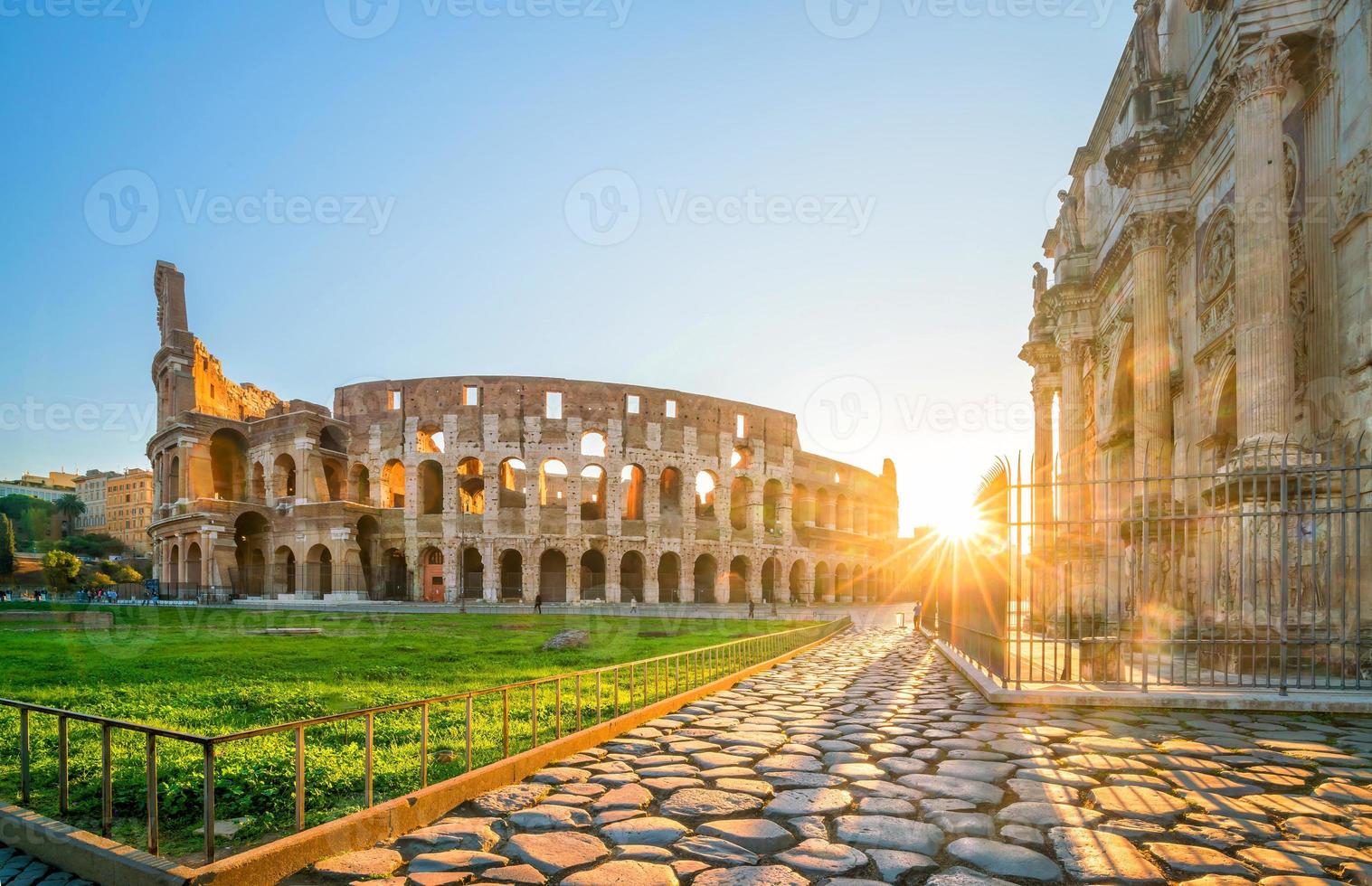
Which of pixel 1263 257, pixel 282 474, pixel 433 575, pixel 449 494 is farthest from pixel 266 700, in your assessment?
pixel 282 474

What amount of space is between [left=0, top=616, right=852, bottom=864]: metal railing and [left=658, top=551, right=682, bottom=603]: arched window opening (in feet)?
86.4

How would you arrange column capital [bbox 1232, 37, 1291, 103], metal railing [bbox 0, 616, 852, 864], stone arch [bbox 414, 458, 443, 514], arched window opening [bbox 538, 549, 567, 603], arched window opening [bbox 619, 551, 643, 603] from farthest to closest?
1. arched window opening [bbox 538, 549, 567, 603]
2. arched window opening [bbox 619, 551, 643, 603]
3. stone arch [bbox 414, 458, 443, 514]
4. column capital [bbox 1232, 37, 1291, 103]
5. metal railing [bbox 0, 616, 852, 864]

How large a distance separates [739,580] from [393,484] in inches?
648

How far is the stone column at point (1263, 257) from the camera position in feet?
28.7

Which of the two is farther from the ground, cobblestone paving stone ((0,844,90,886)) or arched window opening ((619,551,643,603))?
cobblestone paving stone ((0,844,90,886))

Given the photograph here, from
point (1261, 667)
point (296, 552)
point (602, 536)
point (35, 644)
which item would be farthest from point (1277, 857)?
point (296, 552)

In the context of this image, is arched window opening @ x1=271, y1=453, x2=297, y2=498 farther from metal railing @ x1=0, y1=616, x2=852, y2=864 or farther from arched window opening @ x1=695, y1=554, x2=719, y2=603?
metal railing @ x1=0, y1=616, x2=852, y2=864

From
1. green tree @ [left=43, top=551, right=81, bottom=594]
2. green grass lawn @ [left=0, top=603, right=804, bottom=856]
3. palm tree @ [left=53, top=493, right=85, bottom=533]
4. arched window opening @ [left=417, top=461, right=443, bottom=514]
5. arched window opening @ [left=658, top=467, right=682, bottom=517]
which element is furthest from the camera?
palm tree @ [left=53, top=493, right=85, bottom=533]

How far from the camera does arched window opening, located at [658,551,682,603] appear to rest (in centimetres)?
3594

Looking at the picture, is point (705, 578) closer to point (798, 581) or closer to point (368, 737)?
point (798, 581)

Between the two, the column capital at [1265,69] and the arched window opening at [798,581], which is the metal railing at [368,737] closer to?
the column capital at [1265,69]

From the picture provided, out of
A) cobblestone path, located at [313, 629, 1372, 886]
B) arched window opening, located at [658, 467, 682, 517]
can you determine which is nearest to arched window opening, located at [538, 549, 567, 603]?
arched window opening, located at [658, 467, 682, 517]

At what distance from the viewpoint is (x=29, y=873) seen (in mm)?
2967

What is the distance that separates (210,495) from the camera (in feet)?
116
